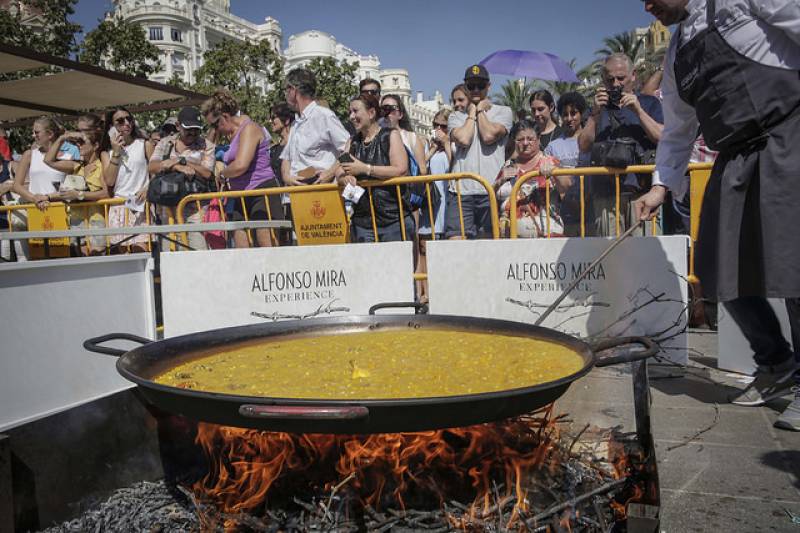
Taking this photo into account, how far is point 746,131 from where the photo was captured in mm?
2967

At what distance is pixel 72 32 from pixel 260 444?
2205 centimetres

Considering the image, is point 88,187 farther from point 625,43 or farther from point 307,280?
point 625,43

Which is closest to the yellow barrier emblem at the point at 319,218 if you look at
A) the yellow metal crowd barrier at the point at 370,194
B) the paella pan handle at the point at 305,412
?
the yellow metal crowd barrier at the point at 370,194

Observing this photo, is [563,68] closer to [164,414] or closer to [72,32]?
[164,414]

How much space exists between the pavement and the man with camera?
7.22 ft

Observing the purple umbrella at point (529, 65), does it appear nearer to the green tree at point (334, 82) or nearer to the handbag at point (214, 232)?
the handbag at point (214, 232)

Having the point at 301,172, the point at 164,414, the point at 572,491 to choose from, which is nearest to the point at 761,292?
the point at 572,491

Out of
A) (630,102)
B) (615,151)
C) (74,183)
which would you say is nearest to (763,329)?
(615,151)

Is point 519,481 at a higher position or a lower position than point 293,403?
lower

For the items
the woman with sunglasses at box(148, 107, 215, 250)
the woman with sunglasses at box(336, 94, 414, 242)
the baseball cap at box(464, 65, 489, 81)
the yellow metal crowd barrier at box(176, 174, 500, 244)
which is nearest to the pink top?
the yellow metal crowd barrier at box(176, 174, 500, 244)

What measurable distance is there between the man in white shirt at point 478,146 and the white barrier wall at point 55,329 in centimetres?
390

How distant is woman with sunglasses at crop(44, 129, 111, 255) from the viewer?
7.62 metres

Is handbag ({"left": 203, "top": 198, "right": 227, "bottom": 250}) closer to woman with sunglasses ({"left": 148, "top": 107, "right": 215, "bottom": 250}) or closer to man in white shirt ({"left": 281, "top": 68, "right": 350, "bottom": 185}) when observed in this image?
woman with sunglasses ({"left": 148, "top": 107, "right": 215, "bottom": 250})

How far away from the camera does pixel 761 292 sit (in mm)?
3002
